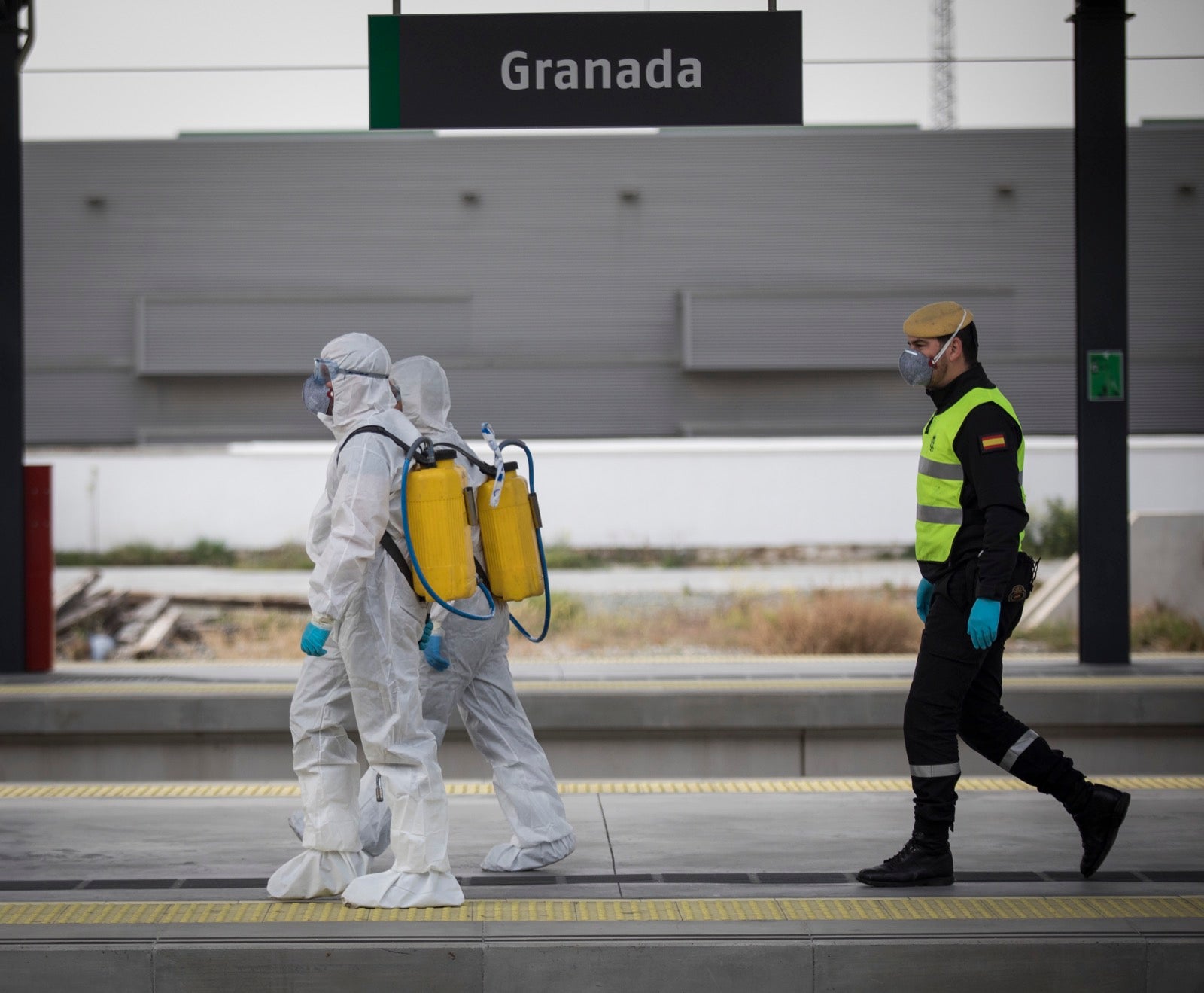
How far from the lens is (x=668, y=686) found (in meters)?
8.29

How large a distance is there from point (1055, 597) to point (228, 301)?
36.4ft

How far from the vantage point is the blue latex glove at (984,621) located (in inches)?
169

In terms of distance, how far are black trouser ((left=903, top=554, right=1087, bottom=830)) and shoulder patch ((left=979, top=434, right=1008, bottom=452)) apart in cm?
39

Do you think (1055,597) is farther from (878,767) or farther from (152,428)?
(152,428)

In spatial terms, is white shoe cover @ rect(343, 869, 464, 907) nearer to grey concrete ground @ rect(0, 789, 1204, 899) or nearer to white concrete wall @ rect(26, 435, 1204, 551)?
grey concrete ground @ rect(0, 789, 1204, 899)

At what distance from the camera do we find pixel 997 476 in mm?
4379

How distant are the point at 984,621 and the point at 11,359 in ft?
22.7

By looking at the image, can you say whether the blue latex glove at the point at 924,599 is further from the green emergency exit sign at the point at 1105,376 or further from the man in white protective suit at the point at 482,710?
the green emergency exit sign at the point at 1105,376

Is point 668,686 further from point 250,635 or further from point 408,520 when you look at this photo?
point 250,635

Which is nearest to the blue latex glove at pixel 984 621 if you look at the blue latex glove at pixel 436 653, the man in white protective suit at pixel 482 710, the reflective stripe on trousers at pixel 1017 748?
the reflective stripe on trousers at pixel 1017 748

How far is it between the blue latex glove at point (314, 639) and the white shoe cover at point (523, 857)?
48.1 inches

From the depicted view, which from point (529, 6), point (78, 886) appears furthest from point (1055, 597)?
point (78, 886)

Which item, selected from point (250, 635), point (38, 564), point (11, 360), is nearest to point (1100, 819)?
point (38, 564)

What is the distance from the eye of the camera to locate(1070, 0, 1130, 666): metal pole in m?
9.05
